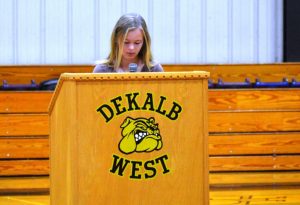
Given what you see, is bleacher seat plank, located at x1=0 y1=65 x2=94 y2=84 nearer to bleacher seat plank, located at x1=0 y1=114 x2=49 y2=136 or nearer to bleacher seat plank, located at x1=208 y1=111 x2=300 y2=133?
bleacher seat plank, located at x1=0 y1=114 x2=49 y2=136

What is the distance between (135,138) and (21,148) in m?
3.11

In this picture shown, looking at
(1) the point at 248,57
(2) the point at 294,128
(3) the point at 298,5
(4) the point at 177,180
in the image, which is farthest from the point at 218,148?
(4) the point at 177,180

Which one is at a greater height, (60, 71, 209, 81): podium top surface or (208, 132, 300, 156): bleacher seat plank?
(60, 71, 209, 81): podium top surface

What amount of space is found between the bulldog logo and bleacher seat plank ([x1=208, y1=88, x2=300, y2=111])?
3.02 meters

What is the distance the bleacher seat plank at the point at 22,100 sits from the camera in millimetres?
5523

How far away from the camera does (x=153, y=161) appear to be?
8.52 feet

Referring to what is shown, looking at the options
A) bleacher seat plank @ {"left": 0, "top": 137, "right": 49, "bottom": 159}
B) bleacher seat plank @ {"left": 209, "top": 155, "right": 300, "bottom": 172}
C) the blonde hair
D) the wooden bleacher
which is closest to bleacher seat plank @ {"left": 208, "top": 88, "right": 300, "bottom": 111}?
the wooden bleacher

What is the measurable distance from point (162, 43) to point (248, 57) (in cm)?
88

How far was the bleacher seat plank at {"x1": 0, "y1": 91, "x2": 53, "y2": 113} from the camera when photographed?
5.52 meters

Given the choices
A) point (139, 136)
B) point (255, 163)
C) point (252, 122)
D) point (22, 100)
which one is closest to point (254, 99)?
point (252, 122)

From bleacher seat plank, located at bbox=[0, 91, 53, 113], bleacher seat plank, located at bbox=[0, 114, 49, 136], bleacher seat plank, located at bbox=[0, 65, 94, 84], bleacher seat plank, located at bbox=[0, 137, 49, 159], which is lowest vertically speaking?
bleacher seat plank, located at bbox=[0, 137, 49, 159]

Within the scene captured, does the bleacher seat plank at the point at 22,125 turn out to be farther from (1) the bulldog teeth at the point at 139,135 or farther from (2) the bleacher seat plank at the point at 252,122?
(1) the bulldog teeth at the point at 139,135

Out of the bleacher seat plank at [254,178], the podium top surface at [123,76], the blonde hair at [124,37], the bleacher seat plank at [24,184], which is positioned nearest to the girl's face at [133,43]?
the blonde hair at [124,37]

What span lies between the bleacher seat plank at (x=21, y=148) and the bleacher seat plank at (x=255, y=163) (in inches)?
60.1
